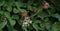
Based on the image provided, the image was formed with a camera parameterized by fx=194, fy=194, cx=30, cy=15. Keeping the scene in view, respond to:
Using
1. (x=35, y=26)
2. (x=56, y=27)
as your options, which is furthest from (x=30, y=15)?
(x=56, y=27)

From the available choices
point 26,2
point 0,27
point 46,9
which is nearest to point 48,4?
point 46,9

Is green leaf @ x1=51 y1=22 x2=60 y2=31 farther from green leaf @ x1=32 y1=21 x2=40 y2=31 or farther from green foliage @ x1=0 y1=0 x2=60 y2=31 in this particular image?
green leaf @ x1=32 y1=21 x2=40 y2=31

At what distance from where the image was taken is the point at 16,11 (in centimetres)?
193

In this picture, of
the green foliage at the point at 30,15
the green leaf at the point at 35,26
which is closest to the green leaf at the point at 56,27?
the green foliage at the point at 30,15

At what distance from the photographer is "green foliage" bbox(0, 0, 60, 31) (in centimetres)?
192

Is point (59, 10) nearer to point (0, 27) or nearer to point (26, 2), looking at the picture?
point (26, 2)

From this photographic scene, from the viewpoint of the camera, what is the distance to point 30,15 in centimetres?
203

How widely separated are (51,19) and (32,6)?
0.25 meters

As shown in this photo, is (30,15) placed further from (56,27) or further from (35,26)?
(56,27)

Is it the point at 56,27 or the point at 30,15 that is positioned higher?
the point at 30,15

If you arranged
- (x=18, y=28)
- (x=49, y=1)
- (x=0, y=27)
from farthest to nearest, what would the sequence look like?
(x=49, y=1), (x=18, y=28), (x=0, y=27)

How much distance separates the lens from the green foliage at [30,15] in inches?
75.6

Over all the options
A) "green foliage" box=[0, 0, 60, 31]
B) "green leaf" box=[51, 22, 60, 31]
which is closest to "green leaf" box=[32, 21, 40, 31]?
"green foliage" box=[0, 0, 60, 31]

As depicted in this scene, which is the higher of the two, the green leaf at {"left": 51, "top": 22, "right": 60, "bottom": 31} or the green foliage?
the green foliage
